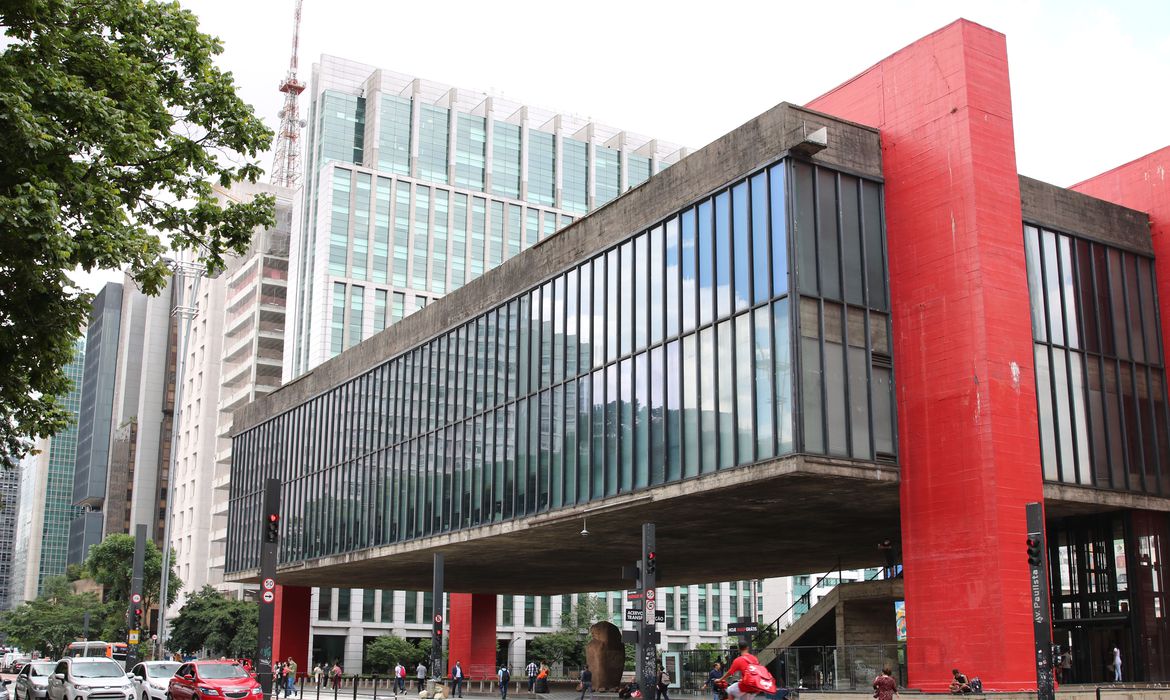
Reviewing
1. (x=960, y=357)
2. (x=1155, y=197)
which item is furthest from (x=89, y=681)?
(x=1155, y=197)

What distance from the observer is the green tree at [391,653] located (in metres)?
89.1

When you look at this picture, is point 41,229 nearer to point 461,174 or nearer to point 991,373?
point 991,373

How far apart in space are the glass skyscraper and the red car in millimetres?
69283

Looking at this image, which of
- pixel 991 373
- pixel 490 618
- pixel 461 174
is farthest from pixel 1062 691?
pixel 461 174

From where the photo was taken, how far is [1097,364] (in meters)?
33.5

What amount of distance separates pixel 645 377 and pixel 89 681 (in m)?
18.5

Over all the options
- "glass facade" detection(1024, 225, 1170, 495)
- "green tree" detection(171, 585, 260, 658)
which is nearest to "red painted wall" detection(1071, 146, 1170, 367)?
"glass facade" detection(1024, 225, 1170, 495)

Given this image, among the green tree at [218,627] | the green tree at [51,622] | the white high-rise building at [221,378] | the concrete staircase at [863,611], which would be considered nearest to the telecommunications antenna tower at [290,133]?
the white high-rise building at [221,378]

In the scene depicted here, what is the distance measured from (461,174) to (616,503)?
83.3 metres

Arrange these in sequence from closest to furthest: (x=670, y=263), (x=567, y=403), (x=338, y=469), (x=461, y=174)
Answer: (x=670, y=263) < (x=567, y=403) < (x=338, y=469) < (x=461, y=174)

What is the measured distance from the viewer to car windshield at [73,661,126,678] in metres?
32.8

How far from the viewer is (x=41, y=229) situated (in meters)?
16.8

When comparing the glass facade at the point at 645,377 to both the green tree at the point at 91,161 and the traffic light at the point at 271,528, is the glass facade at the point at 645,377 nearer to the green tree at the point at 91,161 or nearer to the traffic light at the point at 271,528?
the traffic light at the point at 271,528

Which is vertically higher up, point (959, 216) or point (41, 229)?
point (959, 216)
